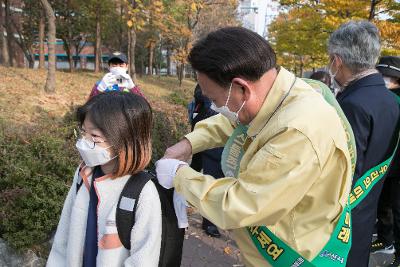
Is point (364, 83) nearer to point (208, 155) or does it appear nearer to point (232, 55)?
point (232, 55)

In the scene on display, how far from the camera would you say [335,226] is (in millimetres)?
1431

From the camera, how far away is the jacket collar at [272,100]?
1.38 meters

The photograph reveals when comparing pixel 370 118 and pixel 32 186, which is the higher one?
pixel 370 118

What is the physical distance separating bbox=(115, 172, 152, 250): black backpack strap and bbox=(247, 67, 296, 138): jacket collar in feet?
2.05

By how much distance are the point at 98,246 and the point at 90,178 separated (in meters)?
0.33

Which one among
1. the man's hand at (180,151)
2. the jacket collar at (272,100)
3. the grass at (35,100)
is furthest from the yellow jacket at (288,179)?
the grass at (35,100)

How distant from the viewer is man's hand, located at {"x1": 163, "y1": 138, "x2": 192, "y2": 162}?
73.7 inches

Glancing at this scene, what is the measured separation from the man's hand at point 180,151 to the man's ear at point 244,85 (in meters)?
0.62

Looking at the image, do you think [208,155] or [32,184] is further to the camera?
[208,155]

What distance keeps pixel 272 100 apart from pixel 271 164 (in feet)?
0.97

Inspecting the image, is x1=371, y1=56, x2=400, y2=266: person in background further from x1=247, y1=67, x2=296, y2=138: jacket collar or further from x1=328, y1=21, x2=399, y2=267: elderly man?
x1=247, y1=67, x2=296, y2=138: jacket collar

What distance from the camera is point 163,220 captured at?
1.68 m

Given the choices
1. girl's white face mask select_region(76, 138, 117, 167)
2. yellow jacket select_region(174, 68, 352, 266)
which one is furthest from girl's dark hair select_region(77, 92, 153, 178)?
yellow jacket select_region(174, 68, 352, 266)

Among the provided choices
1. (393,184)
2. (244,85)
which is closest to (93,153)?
(244,85)
